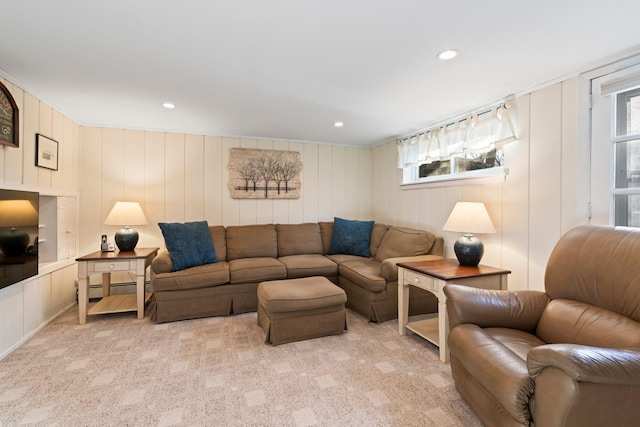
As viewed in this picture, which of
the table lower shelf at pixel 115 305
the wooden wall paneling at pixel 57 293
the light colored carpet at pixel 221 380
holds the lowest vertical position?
the light colored carpet at pixel 221 380

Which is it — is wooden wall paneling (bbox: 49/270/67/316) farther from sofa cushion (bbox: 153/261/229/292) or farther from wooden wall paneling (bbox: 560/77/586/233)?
wooden wall paneling (bbox: 560/77/586/233)

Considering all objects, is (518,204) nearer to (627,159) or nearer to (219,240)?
(627,159)

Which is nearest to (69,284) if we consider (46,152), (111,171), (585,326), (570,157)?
(111,171)

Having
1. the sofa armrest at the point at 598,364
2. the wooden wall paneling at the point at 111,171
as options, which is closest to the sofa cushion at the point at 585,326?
the sofa armrest at the point at 598,364

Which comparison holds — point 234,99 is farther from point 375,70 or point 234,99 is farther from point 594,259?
point 594,259

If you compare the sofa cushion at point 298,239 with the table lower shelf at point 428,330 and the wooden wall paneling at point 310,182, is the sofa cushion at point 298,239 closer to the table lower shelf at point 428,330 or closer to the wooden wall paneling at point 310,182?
the wooden wall paneling at point 310,182

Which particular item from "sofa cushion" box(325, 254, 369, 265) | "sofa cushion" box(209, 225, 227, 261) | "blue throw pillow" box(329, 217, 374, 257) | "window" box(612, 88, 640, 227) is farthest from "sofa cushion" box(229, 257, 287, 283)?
"window" box(612, 88, 640, 227)

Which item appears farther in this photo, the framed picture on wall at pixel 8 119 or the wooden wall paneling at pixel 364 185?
the wooden wall paneling at pixel 364 185

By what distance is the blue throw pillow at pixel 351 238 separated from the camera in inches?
158

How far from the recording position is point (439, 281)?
229 centimetres

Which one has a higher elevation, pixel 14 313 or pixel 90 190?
pixel 90 190

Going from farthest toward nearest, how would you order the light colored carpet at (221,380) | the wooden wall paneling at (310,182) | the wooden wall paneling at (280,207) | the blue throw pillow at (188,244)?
the wooden wall paneling at (310,182)
the wooden wall paneling at (280,207)
the blue throw pillow at (188,244)
the light colored carpet at (221,380)

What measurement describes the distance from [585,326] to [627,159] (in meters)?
1.25

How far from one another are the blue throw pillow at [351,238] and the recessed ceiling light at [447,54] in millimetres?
2474
